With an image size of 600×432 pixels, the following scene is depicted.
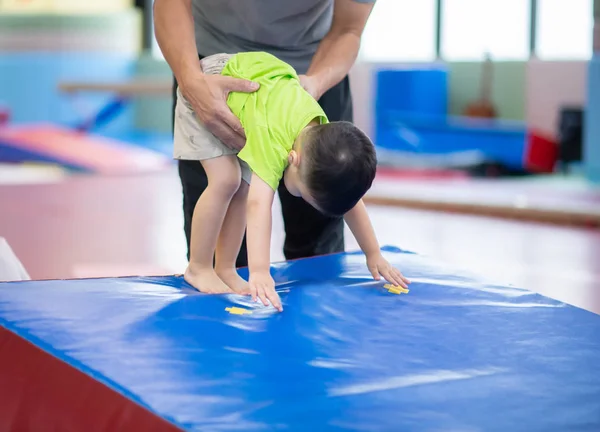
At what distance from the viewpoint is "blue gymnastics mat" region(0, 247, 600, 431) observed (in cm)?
137

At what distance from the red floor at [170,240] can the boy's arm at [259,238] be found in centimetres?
148

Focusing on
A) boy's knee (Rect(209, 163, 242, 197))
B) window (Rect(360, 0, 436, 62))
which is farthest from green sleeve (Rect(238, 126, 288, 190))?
window (Rect(360, 0, 436, 62))

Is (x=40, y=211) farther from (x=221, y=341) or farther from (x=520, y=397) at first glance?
(x=520, y=397)

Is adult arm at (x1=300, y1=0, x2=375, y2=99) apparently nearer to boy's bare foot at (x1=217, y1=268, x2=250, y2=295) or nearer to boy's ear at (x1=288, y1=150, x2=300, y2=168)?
boy's ear at (x1=288, y1=150, x2=300, y2=168)

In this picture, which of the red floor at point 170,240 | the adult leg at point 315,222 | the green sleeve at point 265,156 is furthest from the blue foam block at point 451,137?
the green sleeve at point 265,156

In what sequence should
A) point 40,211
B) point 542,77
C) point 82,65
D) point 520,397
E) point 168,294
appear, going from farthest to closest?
point 82,65, point 542,77, point 40,211, point 168,294, point 520,397

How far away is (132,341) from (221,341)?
0.51 ft

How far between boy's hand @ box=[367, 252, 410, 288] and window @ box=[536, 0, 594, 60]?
18.8 feet

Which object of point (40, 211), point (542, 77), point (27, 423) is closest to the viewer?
point (27, 423)

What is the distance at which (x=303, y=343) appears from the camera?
5.41ft

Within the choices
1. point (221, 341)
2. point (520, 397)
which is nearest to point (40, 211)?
point (221, 341)

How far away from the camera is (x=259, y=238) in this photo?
190cm

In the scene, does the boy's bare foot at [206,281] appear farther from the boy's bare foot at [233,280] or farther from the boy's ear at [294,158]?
the boy's ear at [294,158]

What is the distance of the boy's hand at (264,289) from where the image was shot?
6.01 feet
